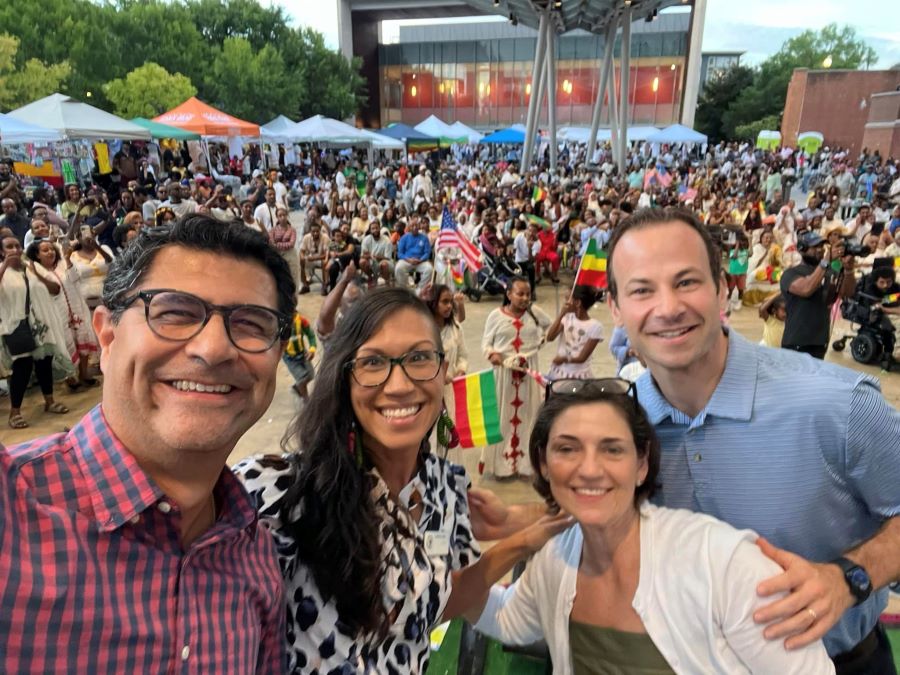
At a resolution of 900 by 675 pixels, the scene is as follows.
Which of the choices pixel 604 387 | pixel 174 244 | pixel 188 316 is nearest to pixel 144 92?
pixel 174 244

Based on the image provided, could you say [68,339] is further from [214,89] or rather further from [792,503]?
[214,89]

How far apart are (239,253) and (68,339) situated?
6622mm

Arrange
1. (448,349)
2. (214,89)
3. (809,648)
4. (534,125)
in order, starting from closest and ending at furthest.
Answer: (809,648) < (448,349) < (534,125) < (214,89)

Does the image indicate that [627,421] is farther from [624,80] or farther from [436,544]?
[624,80]

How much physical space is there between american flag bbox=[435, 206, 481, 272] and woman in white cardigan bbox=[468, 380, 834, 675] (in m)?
5.88

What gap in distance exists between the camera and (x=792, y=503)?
150 centimetres

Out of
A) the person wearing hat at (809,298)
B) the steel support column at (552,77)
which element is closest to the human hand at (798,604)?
the person wearing hat at (809,298)

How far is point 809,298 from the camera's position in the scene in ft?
18.6

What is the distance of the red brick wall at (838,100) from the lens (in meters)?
37.1

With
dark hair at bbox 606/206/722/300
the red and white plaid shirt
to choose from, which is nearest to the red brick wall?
dark hair at bbox 606/206/722/300

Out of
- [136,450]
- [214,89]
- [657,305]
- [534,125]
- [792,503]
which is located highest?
[214,89]

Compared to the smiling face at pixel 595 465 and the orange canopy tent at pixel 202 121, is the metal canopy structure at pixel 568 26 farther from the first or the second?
the smiling face at pixel 595 465

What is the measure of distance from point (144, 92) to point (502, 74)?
31.8 m

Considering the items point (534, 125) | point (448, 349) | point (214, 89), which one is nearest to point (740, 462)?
point (448, 349)
